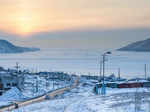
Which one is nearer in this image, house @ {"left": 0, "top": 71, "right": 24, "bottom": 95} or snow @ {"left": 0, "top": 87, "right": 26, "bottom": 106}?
snow @ {"left": 0, "top": 87, "right": 26, "bottom": 106}

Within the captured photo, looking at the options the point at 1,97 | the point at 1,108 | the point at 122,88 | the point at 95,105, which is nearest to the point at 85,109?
the point at 95,105

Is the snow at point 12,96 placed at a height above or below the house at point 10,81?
below

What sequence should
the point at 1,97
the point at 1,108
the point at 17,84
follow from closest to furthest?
the point at 1,108
the point at 1,97
the point at 17,84

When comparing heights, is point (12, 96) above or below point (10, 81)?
below

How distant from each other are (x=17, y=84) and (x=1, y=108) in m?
13.1

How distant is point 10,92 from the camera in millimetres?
28906

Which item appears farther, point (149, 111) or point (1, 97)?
point (1, 97)

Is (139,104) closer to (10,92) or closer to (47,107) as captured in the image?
(47,107)

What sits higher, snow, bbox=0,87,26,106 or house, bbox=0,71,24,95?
house, bbox=0,71,24,95

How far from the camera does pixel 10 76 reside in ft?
114

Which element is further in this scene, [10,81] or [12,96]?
[10,81]

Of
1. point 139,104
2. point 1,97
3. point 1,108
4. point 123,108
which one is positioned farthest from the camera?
point 1,97

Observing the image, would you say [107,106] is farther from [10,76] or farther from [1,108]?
[10,76]

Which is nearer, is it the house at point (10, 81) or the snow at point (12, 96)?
the snow at point (12, 96)
